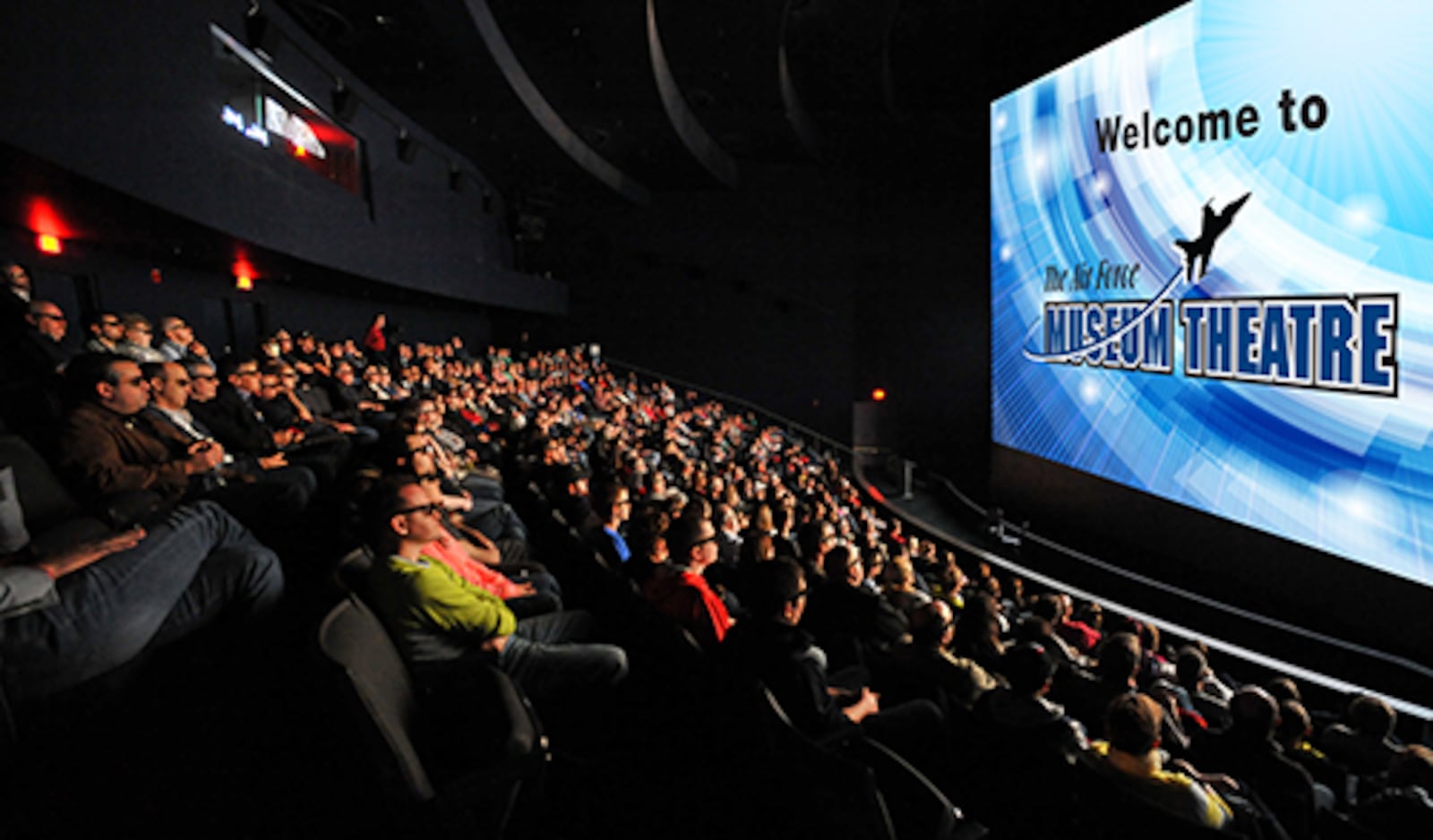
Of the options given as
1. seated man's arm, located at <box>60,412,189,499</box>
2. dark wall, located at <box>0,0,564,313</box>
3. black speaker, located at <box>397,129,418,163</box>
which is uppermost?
black speaker, located at <box>397,129,418,163</box>

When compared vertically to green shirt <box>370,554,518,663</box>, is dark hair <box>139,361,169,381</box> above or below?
above

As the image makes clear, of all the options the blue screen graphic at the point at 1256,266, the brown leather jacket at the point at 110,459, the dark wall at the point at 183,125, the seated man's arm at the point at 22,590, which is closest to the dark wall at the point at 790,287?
the blue screen graphic at the point at 1256,266

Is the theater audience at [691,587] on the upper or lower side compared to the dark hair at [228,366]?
lower

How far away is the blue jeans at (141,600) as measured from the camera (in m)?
1.39

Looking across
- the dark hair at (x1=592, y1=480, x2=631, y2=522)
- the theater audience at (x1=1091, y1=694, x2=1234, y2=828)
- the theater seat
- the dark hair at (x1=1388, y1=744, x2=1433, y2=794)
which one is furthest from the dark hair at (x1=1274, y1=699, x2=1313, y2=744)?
the dark hair at (x1=592, y1=480, x2=631, y2=522)

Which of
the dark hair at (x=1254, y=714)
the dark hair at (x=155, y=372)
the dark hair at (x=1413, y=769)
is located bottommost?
the dark hair at (x=1413, y=769)

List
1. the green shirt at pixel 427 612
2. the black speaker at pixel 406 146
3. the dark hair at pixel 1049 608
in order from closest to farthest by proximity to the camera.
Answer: the green shirt at pixel 427 612, the dark hair at pixel 1049 608, the black speaker at pixel 406 146

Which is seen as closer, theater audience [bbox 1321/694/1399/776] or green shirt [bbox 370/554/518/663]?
green shirt [bbox 370/554/518/663]

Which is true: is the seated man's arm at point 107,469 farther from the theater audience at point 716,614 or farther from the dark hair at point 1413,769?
the dark hair at point 1413,769

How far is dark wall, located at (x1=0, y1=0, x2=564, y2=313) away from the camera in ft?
9.77

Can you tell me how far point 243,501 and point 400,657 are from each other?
1195 mm

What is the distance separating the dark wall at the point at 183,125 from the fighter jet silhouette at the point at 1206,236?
681 cm

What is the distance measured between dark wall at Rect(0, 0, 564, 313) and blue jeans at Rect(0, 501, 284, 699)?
2.13 metres

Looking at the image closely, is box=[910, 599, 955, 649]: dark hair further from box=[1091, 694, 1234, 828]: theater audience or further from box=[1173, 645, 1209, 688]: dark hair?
box=[1173, 645, 1209, 688]: dark hair
